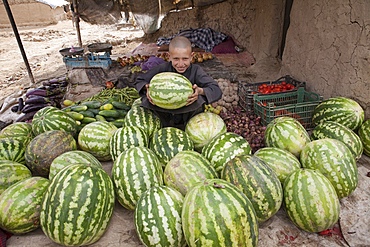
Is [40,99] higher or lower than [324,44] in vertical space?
lower

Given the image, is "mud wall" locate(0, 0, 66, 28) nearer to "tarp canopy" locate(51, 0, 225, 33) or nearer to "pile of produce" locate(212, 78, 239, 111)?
"tarp canopy" locate(51, 0, 225, 33)

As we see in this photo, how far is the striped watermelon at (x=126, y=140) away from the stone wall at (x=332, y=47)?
2874 millimetres

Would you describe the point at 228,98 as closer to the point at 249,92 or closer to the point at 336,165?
the point at 249,92

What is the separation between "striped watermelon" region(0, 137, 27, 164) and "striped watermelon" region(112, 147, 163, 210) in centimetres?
130

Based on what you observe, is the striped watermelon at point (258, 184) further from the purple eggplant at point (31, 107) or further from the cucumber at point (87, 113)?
the purple eggplant at point (31, 107)

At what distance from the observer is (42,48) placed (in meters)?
14.4

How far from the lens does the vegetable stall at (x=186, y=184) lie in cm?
204

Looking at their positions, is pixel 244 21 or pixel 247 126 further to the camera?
pixel 244 21

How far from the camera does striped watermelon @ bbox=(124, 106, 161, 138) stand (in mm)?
3408

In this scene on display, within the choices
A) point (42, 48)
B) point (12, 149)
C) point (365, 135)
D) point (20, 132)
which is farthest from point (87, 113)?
point (42, 48)

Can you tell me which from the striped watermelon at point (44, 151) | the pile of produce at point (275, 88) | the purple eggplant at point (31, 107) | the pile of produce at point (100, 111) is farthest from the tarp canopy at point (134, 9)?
the striped watermelon at point (44, 151)

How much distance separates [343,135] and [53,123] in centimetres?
332

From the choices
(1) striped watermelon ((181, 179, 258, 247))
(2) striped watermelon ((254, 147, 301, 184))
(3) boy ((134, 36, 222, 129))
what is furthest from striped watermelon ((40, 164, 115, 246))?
(2) striped watermelon ((254, 147, 301, 184))

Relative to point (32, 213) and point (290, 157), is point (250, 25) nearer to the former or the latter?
point (290, 157)
